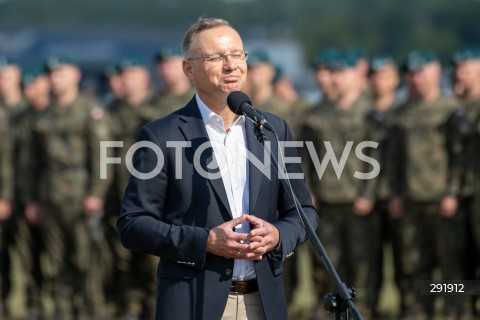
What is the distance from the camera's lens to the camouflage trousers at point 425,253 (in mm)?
9062

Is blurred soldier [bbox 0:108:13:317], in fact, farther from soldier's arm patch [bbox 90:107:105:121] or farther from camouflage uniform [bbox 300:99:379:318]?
camouflage uniform [bbox 300:99:379:318]

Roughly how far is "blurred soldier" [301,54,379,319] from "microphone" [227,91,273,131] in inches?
198

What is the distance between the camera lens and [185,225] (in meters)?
4.57

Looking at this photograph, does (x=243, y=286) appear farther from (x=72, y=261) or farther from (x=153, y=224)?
(x=72, y=261)

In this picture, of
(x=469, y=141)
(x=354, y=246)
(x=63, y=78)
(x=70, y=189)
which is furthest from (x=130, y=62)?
(x=469, y=141)

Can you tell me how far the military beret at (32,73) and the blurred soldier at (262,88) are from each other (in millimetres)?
1865

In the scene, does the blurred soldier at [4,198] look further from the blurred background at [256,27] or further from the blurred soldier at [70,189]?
the blurred background at [256,27]

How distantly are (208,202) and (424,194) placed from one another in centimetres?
488

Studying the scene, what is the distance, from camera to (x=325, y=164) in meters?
9.72

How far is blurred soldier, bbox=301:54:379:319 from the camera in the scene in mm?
9531

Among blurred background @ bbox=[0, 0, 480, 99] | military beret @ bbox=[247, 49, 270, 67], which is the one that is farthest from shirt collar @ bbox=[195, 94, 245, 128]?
blurred background @ bbox=[0, 0, 480, 99]

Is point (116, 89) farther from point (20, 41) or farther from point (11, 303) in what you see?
point (20, 41)

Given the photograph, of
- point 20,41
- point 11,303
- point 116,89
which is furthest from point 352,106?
point 20,41

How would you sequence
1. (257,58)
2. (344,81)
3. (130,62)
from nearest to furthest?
(344,81)
(130,62)
(257,58)
